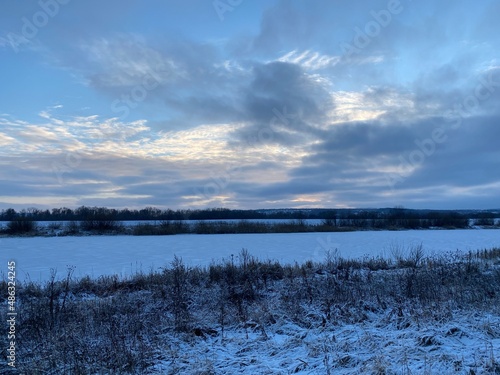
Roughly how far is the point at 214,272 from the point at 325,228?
47684 mm

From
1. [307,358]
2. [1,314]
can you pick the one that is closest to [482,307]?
[307,358]

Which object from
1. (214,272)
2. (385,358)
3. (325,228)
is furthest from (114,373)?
(325,228)

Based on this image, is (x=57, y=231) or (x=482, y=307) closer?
(x=482, y=307)

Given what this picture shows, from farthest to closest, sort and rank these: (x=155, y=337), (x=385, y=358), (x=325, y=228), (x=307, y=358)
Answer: (x=325, y=228) → (x=155, y=337) → (x=307, y=358) → (x=385, y=358)

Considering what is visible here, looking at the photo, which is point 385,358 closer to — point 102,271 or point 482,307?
point 482,307

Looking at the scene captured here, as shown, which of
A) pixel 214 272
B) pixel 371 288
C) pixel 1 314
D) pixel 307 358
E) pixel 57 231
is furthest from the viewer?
pixel 57 231

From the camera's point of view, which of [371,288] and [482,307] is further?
[371,288]

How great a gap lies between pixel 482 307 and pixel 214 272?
9.27 meters

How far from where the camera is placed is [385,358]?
526 cm

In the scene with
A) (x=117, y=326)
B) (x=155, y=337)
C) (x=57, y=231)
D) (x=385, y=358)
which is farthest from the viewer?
(x=57, y=231)

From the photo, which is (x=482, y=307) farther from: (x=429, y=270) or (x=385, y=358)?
(x=429, y=270)

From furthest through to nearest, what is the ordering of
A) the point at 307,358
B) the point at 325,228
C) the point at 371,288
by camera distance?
the point at 325,228 < the point at 371,288 < the point at 307,358

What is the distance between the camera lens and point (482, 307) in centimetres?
802

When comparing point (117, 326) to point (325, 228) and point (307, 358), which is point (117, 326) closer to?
point (307, 358)
